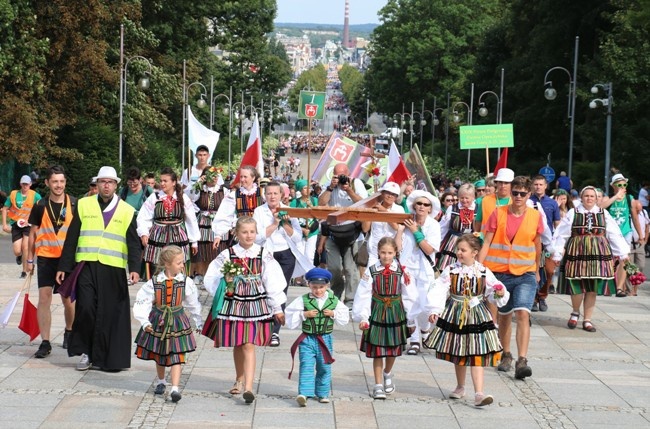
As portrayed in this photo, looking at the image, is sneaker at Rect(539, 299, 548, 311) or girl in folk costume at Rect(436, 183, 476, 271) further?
sneaker at Rect(539, 299, 548, 311)

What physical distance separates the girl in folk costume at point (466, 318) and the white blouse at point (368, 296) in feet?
1.28

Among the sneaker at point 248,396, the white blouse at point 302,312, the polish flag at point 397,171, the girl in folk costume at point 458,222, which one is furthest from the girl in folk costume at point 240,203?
the sneaker at point 248,396

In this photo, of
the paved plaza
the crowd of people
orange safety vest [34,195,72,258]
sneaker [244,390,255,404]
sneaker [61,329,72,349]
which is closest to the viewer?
the paved plaza

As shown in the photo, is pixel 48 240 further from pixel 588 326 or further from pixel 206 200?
pixel 588 326

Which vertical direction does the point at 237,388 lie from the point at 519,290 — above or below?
below

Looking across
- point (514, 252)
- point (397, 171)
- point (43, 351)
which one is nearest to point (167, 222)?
point (397, 171)

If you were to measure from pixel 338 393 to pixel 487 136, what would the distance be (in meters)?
10.3

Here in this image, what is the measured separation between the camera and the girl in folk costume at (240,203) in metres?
13.9

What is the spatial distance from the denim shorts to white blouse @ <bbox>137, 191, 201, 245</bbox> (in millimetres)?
4093

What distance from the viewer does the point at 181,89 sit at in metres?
46.5

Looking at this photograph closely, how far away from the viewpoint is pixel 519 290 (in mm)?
11500

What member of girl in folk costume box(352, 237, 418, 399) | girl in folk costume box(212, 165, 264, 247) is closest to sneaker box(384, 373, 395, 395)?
girl in folk costume box(352, 237, 418, 399)

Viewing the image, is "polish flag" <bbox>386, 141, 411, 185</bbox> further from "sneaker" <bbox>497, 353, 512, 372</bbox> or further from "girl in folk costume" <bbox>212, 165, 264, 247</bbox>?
"sneaker" <bbox>497, 353, 512, 372</bbox>

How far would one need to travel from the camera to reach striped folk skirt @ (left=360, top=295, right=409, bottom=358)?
10.1 metres
